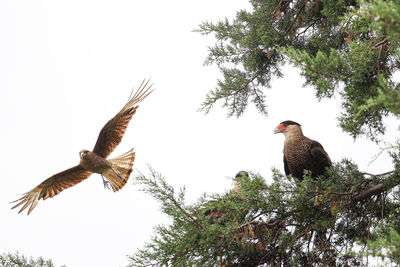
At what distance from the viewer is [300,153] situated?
3.96 m

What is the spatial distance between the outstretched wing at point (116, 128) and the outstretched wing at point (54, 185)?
28 cm

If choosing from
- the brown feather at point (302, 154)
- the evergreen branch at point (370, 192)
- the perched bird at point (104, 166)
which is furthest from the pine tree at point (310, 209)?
the perched bird at point (104, 166)

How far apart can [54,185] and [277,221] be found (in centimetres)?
229

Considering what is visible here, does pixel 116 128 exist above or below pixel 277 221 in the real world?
above

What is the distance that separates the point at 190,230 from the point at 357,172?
1221 millimetres

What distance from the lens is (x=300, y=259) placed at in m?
2.92

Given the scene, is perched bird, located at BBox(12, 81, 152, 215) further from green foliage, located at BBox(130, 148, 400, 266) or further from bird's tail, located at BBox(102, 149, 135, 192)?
green foliage, located at BBox(130, 148, 400, 266)

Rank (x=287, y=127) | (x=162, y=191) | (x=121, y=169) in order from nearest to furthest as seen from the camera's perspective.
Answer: (x=162, y=191), (x=121, y=169), (x=287, y=127)

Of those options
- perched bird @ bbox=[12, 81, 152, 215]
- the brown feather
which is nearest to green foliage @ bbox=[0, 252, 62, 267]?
perched bird @ bbox=[12, 81, 152, 215]

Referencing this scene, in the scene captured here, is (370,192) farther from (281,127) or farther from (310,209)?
(281,127)

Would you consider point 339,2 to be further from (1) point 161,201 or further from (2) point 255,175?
(1) point 161,201

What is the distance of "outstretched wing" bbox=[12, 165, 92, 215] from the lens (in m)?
3.98

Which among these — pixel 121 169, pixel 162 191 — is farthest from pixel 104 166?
pixel 162 191

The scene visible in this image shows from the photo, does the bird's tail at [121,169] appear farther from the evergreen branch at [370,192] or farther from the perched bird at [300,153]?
the evergreen branch at [370,192]
